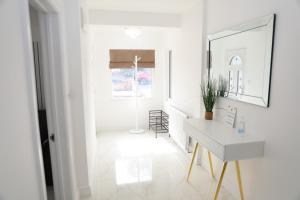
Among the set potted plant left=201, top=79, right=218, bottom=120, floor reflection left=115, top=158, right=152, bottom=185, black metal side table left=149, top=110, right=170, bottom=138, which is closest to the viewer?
potted plant left=201, top=79, right=218, bottom=120

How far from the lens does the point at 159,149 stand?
12.5ft

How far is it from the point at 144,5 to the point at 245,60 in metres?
1.79

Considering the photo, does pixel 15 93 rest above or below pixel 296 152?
above

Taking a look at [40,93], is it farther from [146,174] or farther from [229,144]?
[229,144]

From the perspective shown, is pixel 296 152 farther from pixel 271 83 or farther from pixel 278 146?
pixel 271 83

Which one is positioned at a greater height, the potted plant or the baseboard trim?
the potted plant

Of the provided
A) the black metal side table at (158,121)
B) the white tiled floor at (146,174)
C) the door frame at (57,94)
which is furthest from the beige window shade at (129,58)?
the door frame at (57,94)

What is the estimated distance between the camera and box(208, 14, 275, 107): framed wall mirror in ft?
5.90

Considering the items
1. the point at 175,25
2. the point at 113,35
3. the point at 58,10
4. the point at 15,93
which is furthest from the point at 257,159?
the point at 113,35

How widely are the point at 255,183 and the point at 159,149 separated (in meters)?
1.99

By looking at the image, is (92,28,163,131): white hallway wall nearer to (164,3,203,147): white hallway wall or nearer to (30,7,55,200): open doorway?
(164,3,203,147): white hallway wall

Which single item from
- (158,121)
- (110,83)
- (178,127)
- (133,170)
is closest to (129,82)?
(110,83)

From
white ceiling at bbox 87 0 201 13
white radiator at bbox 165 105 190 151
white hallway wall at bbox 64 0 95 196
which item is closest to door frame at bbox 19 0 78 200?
white hallway wall at bbox 64 0 95 196

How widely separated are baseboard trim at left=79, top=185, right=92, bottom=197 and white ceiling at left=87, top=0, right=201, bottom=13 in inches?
96.7
